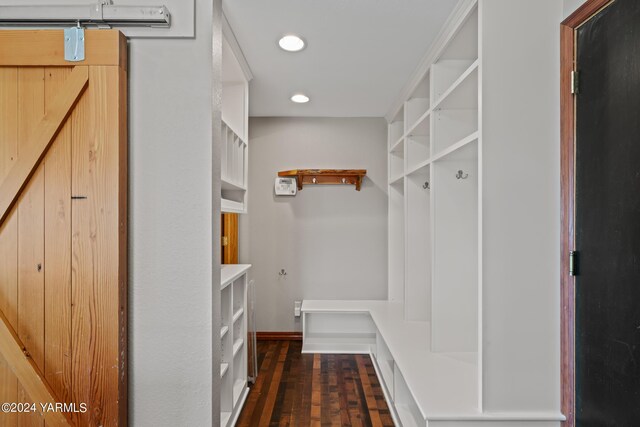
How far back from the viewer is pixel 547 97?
163 centimetres

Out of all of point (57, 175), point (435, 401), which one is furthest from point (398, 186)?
point (57, 175)

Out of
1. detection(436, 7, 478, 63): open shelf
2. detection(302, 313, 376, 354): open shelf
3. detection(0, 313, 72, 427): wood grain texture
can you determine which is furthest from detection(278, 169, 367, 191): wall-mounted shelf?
detection(0, 313, 72, 427): wood grain texture

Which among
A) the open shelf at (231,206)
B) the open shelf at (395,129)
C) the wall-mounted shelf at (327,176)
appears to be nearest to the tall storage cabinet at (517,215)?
the open shelf at (231,206)

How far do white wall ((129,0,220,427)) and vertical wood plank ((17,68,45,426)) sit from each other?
0.33m

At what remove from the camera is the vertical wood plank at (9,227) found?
1.54 metres

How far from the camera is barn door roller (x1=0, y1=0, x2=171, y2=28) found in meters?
1.57

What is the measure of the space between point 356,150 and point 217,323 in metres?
2.94

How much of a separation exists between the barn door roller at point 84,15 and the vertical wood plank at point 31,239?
0.72 ft

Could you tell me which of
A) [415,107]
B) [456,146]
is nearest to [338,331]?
[415,107]

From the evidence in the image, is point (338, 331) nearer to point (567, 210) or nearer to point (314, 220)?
point (314, 220)

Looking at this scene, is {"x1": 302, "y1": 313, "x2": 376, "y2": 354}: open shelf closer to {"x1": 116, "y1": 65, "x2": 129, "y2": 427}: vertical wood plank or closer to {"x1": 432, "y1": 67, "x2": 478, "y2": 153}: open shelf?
{"x1": 432, "y1": 67, "x2": 478, "y2": 153}: open shelf

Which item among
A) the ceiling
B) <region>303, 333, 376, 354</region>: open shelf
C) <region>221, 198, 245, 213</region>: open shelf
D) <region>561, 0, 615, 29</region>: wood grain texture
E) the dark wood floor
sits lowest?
the dark wood floor

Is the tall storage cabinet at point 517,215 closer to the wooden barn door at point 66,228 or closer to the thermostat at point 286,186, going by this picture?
the wooden barn door at point 66,228

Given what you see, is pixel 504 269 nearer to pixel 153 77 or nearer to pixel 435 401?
pixel 435 401
